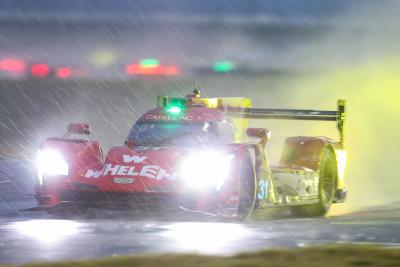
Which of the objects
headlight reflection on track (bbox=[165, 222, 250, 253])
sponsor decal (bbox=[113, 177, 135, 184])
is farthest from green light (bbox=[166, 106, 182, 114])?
headlight reflection on track (bbox=[165, 222, 250, 253])

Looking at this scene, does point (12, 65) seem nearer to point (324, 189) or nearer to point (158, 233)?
point (324, 189)

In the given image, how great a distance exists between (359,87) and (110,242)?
1875 centimetres

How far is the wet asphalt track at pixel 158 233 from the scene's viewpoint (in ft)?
25.5

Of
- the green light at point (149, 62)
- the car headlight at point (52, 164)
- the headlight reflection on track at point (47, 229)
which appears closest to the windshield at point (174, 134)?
the car headlight at point (52, 164)

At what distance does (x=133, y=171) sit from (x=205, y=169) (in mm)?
871

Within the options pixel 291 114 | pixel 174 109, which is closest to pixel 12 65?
pixel 291 114

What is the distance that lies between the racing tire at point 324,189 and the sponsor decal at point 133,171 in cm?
360

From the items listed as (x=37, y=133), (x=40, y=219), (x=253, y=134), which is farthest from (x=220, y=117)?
(x=37, y=133)

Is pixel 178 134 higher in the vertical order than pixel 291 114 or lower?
lower

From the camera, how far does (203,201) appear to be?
34.2 feet

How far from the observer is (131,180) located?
10.5 m

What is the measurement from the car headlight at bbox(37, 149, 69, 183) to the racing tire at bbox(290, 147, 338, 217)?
411 centimetres

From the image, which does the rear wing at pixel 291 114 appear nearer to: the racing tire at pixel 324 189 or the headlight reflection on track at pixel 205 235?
the racing tire at pixel 324 189

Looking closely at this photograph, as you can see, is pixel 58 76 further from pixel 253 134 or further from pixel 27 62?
pixel 253 134
